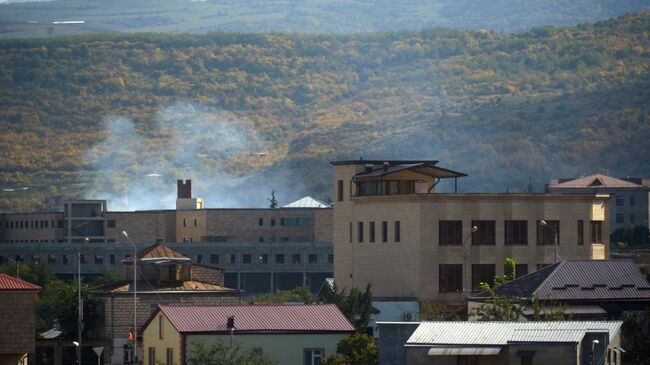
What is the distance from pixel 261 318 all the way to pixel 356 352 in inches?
334

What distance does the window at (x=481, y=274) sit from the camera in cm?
11304

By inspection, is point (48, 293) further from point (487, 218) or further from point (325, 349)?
point (325, 349)

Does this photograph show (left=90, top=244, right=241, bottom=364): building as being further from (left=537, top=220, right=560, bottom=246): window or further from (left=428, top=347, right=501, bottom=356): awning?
(left=428, top=347, right=501, bottom=356): awning

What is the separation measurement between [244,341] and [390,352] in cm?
1274

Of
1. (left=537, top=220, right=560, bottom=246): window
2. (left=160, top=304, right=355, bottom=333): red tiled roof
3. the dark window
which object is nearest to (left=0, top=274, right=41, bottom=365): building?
(left=160, top=304, right=355, bottom=333): red tiled roof

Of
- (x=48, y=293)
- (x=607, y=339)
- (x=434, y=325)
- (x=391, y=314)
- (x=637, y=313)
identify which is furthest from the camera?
(x=48, y=293)

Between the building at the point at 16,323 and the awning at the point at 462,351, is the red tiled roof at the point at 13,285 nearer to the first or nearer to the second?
the building at the point at 16,323

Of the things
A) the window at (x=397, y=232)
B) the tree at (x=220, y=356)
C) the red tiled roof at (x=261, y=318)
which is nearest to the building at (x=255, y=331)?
the red tiled roof at (x=261, y=318)

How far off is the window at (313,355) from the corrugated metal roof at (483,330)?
16.0 meters

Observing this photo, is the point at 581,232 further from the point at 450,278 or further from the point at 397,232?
the point at 397,232

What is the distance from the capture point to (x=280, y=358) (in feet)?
281

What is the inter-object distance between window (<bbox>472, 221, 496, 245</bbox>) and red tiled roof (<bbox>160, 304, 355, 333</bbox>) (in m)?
25.0

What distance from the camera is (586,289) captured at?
85125mm

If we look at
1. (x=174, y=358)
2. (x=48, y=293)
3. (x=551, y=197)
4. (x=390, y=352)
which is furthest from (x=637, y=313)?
(x=48, y=293)
